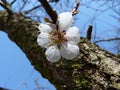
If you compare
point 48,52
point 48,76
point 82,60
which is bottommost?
point 48,76

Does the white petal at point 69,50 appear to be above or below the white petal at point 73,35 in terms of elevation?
below

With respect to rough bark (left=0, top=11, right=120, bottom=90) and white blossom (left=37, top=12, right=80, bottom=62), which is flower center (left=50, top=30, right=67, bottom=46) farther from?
rough bark (left=0, top=11, right=120, bottom=90)

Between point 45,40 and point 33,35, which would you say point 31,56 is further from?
point 45,40

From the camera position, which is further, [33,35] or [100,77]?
[33,35]

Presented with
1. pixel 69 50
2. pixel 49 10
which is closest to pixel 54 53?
pixel 69 50

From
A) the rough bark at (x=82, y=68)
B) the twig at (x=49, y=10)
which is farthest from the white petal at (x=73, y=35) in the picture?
the rough bark at (x=82, y=68)

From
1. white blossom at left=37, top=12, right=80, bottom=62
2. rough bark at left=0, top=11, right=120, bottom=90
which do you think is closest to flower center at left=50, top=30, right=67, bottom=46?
white blossom at left=37, top=12, right=80, bottom=62

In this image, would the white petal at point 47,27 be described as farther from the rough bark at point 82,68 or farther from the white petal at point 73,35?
the rough bark at point 82,68

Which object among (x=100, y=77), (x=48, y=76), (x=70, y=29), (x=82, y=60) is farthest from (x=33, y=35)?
(x=70, y=29)
